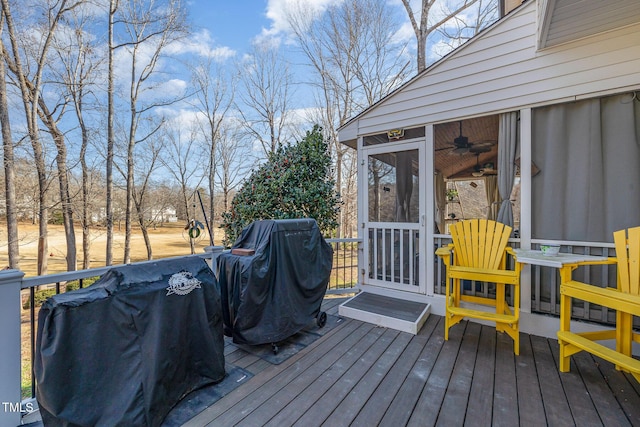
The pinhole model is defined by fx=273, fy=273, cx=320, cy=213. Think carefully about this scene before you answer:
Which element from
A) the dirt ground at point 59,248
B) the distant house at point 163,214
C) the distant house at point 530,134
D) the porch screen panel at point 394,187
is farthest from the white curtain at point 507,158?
the distant house at point 163,214

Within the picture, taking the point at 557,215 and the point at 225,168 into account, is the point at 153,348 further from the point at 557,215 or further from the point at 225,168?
the point at 225,168

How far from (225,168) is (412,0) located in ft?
35.5

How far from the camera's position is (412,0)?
885cm

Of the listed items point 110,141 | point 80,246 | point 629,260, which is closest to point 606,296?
point 629,260

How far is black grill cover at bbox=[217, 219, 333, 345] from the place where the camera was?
230cm

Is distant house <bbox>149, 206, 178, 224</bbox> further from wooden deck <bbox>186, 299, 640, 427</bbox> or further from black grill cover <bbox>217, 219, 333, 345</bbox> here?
wooden deck <bbox>186, 299, 640, 427</bbox>

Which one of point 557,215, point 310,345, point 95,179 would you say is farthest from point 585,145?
point 95,179

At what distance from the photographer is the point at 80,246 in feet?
37.8

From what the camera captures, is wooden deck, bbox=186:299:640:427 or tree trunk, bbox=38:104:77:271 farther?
tree trunk, bbox=38:104:77:271

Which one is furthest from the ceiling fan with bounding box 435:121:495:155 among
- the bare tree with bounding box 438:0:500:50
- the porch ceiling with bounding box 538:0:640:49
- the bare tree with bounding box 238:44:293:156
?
the bare tree with bounding box 238:44:293:156

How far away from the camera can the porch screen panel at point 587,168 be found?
7.92ft

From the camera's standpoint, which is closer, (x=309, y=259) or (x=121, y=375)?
(x=121, y=375)

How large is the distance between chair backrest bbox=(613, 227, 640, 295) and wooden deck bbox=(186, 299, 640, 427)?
0.70 meters

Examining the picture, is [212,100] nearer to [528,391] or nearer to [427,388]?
[427,388]
